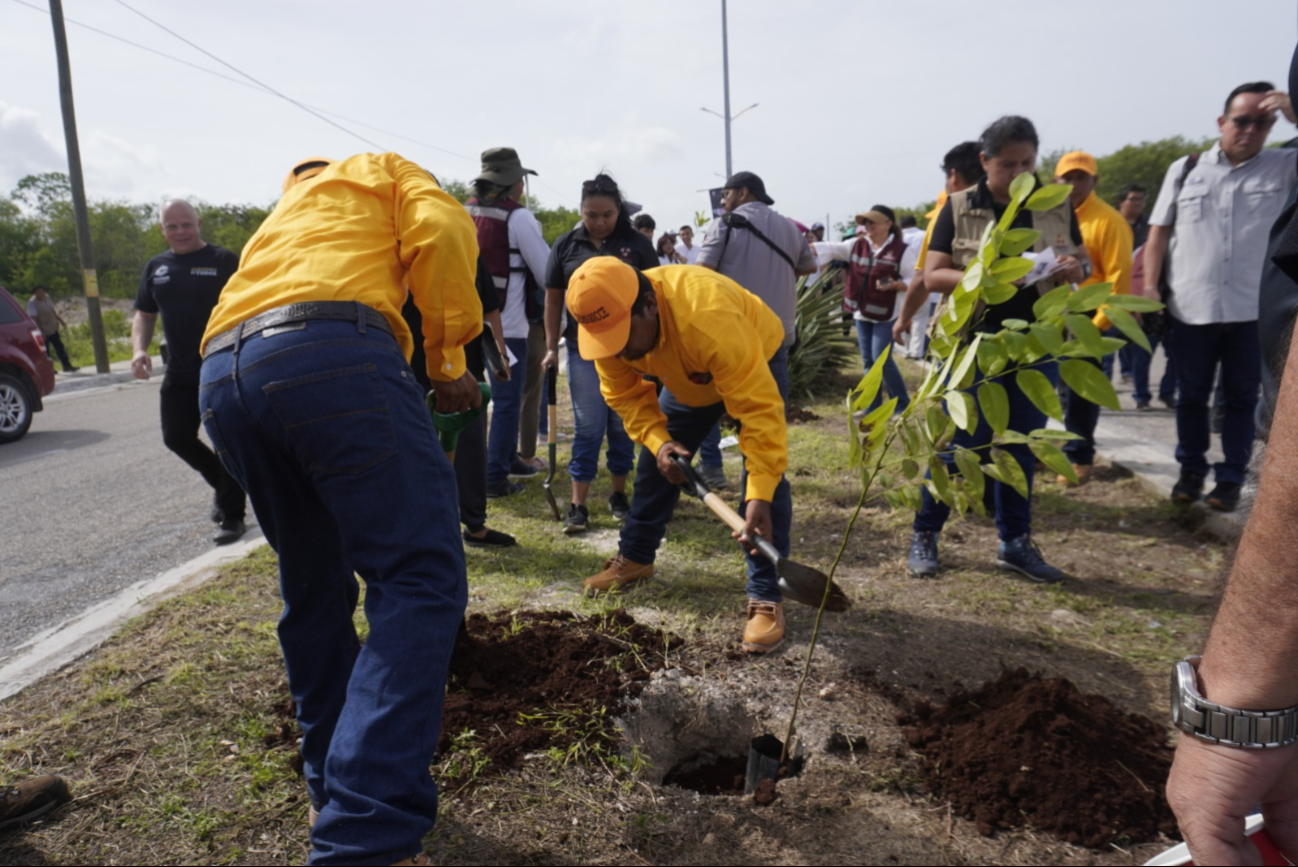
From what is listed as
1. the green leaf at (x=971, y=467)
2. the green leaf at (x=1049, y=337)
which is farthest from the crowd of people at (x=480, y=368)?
the green leaf at (x=971, y=467)

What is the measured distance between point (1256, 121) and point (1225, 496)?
6.27ft

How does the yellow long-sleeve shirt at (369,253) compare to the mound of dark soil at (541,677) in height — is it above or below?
above

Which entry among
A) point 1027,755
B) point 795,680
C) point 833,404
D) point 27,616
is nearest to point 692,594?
point 795,680

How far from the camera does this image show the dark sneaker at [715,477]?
5164 mm

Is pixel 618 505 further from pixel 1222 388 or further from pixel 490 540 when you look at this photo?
pixel 1222 388

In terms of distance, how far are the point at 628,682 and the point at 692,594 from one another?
0.90 m

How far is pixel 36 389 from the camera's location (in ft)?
27.3

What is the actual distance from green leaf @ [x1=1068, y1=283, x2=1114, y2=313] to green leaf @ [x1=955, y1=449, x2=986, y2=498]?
522 millimetres

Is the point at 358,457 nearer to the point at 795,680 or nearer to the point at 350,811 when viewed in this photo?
the point at 350,811

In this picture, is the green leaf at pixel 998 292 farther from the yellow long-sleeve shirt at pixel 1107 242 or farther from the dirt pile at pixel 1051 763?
the yellow long-sleeve shirt at pixel 1107 242

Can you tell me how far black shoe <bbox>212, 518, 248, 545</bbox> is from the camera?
4465 mm

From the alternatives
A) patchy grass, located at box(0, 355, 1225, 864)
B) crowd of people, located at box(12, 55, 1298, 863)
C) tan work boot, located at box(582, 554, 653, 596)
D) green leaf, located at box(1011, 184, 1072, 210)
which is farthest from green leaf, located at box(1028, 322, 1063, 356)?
tan work boot, located at box(582, 554, 653, 596)

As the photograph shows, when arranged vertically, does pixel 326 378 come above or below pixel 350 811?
above

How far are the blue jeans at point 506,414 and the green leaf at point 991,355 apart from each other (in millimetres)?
3427
